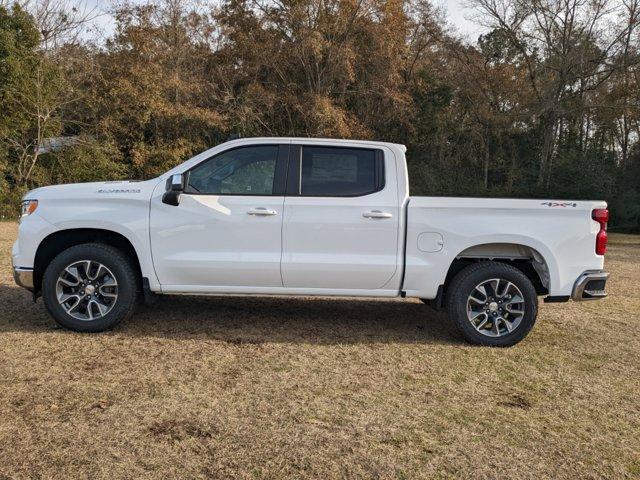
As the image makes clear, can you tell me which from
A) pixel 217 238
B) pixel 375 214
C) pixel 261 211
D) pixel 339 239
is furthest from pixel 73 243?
pixel 375 214

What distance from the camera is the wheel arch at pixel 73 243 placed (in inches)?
213

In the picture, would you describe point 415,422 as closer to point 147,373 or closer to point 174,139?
point 147,373

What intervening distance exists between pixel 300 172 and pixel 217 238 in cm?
100

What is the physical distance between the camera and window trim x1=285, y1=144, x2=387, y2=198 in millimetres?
5320

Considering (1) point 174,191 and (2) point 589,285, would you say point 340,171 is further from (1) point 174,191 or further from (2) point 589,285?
(2) point 589,285

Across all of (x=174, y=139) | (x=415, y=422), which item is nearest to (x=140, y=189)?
(x=415, y=422)

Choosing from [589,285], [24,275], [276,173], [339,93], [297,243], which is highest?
[339,93]

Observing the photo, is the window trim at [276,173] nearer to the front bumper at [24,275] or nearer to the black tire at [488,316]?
the front bumper at [24,275]

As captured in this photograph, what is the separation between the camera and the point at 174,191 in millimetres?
5160

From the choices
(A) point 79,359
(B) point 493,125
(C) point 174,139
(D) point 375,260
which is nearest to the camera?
(A) point 79,359

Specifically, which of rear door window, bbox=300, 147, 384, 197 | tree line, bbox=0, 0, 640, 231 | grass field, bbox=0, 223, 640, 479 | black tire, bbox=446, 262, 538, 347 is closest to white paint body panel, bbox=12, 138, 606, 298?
rear door window, bbox=300, 147, 384, 197

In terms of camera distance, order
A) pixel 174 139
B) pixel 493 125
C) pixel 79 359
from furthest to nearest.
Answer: pixel 493 125
pixel 174 139
pixel 79 359

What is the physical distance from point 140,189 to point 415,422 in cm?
332

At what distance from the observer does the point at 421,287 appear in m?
5.32
